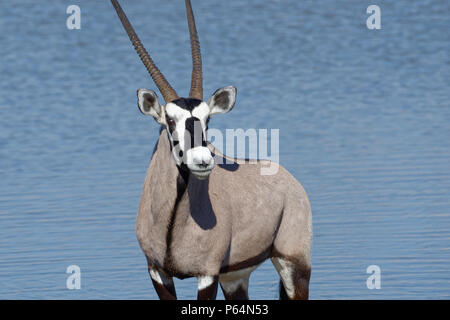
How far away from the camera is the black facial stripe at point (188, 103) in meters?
8.08

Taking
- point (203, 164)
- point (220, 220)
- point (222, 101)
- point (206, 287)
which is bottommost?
point (206, 287)

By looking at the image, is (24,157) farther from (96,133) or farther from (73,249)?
(73,249)

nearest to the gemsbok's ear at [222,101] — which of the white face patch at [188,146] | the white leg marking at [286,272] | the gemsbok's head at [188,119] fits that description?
the gemsbok's head at [188,119]

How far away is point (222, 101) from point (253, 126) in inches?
354

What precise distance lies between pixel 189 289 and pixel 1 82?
11687 millimetres

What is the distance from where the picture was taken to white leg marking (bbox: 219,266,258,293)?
902 cm

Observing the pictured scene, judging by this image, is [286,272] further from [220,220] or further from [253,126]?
[253,126]

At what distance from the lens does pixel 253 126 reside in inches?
687

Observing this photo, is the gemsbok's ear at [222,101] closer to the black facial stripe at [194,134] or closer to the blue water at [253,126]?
the black facial stripe at [194,134]

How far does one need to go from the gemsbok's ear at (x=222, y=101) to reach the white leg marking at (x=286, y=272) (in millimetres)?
1430

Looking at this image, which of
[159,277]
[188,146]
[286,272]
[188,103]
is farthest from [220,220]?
[286,272]
